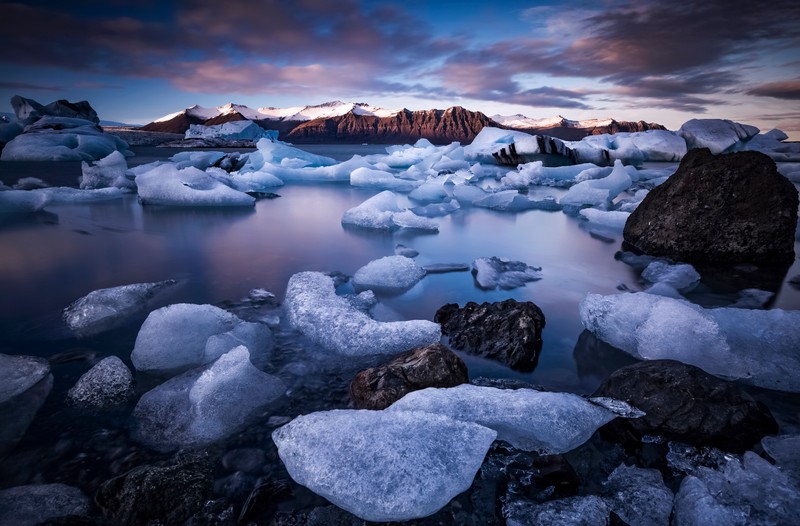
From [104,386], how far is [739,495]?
2384mm

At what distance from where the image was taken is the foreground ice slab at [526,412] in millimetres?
1443

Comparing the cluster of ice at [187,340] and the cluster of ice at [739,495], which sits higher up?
the cluster of ice at [187,340]

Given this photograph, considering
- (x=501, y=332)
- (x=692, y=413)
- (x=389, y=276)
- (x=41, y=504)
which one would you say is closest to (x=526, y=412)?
(x=692, y=413)

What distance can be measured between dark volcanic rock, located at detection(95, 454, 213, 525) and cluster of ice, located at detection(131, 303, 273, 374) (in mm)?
784

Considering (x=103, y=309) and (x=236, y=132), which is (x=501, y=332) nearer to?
(x=103, y=309)

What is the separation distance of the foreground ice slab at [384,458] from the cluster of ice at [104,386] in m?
0.86

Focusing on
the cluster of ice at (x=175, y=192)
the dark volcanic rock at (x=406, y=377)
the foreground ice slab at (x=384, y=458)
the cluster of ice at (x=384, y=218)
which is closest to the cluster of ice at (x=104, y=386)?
the foreground ice slab at (x=384, y=458)

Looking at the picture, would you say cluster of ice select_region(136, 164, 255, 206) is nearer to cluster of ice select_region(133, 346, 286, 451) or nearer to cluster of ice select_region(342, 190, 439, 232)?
cluster of ice select_region(342, 190, 439, 232)

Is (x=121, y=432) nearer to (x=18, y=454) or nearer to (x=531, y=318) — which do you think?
(x=18, y=454)

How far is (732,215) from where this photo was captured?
4000 mm

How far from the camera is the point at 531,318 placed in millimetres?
2305

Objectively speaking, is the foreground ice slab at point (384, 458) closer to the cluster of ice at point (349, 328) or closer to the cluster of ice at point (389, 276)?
the cluster of ice at point (349, 328)

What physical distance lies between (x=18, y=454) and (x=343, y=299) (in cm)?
171

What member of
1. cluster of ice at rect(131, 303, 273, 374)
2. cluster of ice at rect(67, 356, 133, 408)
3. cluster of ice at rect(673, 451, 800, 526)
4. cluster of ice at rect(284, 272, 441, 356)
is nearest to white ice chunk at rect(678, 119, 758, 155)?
cluster of ice at rect(284, 272, 441, 356)
